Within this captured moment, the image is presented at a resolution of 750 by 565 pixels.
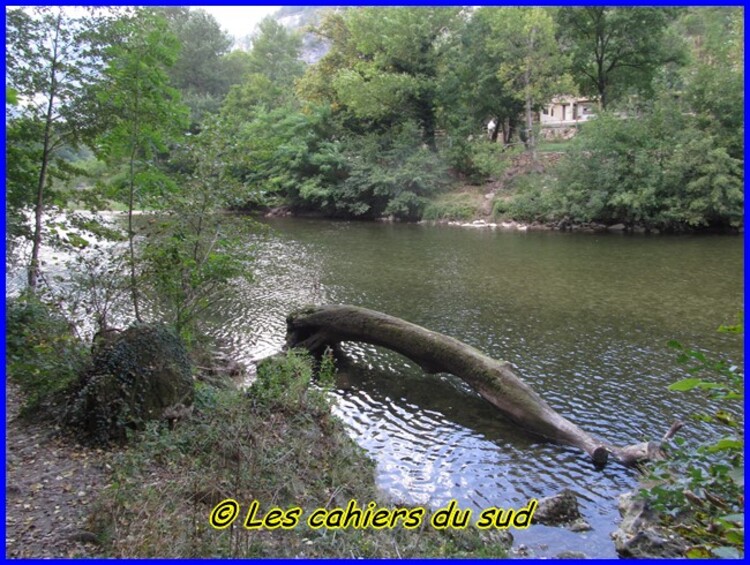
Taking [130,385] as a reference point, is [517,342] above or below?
below

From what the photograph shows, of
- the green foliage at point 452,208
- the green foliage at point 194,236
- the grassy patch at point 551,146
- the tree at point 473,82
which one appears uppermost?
the tree at point 473,82

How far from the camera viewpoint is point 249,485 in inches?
219

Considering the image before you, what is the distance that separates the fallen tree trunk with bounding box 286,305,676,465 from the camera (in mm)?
7657

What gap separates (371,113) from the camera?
4019 centimetres

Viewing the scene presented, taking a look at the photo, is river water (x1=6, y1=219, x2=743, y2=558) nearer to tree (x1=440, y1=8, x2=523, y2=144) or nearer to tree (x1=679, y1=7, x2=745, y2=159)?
tree (x1=679, y1=7, x2=745, y2=159)

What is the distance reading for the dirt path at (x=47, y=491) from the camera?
4.37 meters

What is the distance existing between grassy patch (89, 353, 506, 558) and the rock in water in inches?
12.6

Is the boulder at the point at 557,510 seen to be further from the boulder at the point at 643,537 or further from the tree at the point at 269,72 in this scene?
the tree at the point at 269,72

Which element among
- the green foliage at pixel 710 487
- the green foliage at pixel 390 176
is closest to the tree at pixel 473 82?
the green foliage at pixel 390 176

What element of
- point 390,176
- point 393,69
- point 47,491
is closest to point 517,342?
point 47,491

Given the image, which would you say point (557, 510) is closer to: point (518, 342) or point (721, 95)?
point (518, 342)

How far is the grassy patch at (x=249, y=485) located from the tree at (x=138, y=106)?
115 inches

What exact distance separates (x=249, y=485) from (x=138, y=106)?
6235 mm

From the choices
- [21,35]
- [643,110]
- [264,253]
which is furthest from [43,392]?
[643,110]
